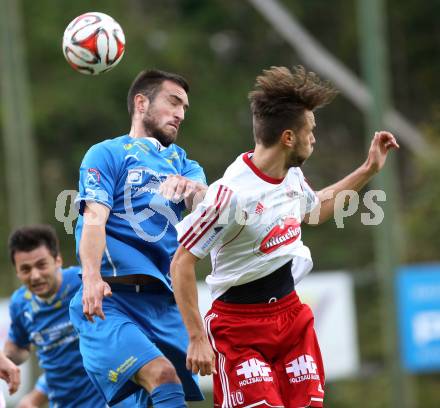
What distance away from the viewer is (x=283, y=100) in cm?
602

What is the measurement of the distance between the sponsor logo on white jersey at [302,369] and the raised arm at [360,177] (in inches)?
32.7

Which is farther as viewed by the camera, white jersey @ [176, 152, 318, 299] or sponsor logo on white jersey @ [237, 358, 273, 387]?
sponsor logo on white jersey @ [237, 358, 273, 387]

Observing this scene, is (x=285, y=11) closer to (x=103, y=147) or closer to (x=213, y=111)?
(x=213, y=111)

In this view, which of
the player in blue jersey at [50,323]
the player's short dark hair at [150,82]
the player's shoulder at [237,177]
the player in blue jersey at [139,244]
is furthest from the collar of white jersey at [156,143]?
the player in blue jersey at [50,323]

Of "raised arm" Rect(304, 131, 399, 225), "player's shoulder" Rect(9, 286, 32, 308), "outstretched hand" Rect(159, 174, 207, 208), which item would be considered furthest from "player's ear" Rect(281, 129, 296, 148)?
"player's shoulder" Rect(9, 286, 32, 308)

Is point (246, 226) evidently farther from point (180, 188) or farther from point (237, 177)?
point (180, 188)

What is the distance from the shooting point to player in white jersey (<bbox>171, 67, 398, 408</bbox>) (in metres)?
5.92

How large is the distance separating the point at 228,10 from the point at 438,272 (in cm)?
1086

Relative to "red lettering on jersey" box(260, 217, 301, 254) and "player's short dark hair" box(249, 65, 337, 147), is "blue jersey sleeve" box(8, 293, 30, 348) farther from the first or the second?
"player's short dark hair" box(249, 65, 337, 147)

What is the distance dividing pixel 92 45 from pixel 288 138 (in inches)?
54.0

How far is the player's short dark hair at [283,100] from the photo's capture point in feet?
19.7

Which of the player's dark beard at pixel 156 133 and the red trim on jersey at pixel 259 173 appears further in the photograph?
the player's dark beard at pixel 156 133

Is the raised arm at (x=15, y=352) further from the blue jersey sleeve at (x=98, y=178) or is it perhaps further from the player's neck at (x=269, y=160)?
the player's neck at (x=269, y=160)

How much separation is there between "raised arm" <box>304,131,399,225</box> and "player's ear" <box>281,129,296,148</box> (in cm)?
70
